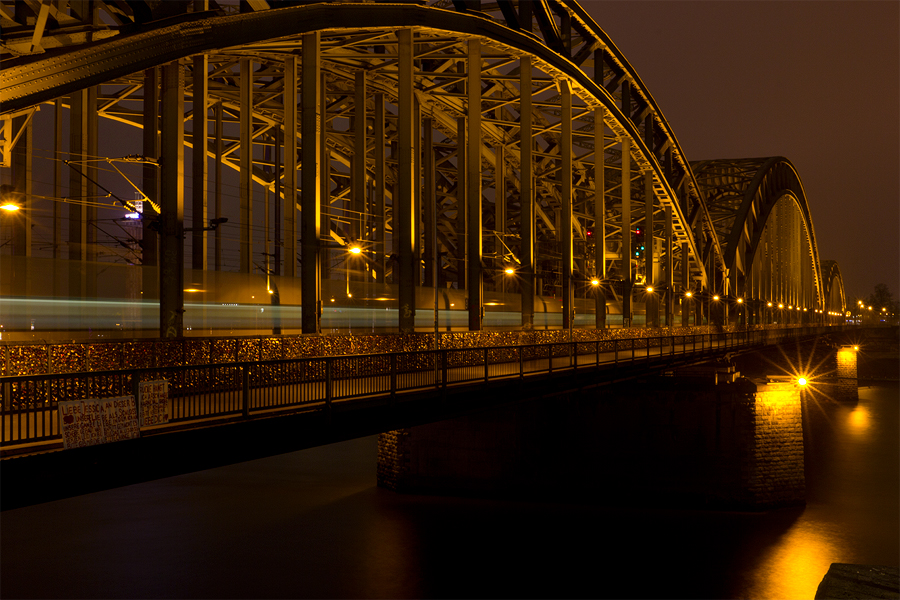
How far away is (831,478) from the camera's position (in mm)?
43438

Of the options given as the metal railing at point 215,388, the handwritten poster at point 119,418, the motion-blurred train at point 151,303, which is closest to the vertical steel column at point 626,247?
the motion-blurred train at point 151,303

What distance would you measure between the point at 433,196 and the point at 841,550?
27.1m

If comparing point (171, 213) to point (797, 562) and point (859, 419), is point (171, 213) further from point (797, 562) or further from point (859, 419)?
point (859, 419)

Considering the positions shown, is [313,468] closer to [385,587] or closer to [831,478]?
[385,587]

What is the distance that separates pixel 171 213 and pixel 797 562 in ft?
69.6

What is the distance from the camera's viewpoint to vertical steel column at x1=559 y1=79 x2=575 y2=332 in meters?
40.5

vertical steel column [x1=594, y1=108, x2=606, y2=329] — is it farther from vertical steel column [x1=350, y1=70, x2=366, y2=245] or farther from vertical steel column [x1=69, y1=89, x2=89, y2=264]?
vertical steel column [x1=69, y1=89, x2=89, y2=264]

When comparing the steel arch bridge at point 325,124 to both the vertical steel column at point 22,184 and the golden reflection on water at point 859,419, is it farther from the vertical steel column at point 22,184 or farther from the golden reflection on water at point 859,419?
the golden reflection on water at point 859,419

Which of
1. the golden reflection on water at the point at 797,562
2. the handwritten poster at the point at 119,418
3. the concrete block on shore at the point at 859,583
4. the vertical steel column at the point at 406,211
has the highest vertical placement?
the vertical steel column at the point at 406,211

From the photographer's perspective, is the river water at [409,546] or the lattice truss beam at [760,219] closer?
the river water at [409,546]

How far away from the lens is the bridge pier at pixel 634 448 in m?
32.7

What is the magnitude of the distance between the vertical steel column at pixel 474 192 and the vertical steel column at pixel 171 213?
44.4ft

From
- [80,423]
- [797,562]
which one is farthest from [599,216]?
[80,423]

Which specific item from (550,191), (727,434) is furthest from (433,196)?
(550,191)
